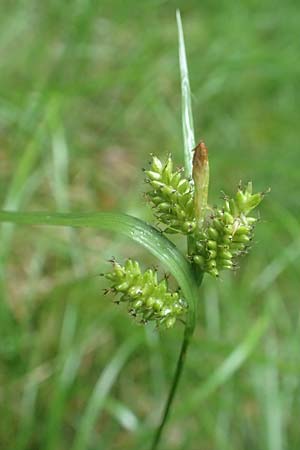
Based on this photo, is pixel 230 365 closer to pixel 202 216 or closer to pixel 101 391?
pixel 101 391

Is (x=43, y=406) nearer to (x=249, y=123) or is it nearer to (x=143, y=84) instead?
(x=143, y=84)

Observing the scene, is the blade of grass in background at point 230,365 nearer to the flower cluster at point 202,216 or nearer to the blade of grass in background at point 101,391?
the blade of grass in background at point 101,391

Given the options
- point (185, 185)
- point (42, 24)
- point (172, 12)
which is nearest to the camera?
point (185, 185)

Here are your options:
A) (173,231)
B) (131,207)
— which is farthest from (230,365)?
(173,231)

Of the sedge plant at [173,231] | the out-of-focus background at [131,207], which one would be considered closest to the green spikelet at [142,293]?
the sedge plant at [173,231]

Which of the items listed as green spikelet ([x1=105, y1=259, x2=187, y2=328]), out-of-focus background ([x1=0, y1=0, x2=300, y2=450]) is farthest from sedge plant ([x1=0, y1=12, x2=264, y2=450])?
out-of-focus background ([x1=0, y1=0, x2=300, y2=450])

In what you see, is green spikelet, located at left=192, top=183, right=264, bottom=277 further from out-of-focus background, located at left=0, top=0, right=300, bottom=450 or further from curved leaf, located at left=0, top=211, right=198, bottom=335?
out-of-focus background, located at left=0, top=0, right=300, bottom=450

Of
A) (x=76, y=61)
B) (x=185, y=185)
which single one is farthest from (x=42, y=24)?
(x=185, y=185)
